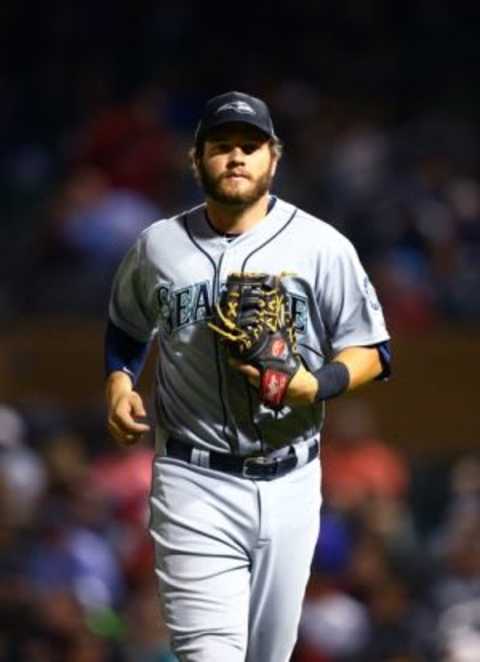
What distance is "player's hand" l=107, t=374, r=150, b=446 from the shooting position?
5035mm

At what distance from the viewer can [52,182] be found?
11.8 meters

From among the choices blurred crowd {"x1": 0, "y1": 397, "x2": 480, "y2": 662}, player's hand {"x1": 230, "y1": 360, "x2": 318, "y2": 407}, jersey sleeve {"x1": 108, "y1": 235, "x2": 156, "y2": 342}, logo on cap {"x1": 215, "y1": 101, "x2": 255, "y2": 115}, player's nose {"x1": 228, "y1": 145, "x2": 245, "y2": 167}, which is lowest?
blurred crowd {"x1": 0, "y1": 397, "x2": 480, "y2": 662}

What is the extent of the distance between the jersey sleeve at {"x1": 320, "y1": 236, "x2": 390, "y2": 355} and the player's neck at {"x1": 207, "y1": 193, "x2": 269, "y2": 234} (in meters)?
0.20

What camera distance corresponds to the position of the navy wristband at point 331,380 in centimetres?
493

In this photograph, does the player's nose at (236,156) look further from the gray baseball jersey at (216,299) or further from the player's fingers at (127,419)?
the player's fingers at (127,419)

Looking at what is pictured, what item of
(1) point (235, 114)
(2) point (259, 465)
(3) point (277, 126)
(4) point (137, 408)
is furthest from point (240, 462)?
(3) point (277, 126)

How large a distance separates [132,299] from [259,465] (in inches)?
20.4

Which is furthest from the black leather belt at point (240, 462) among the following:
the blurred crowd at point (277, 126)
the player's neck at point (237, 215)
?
the blurred crowd at point (277, 126)

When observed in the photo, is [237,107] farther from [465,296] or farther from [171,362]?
[465,296]

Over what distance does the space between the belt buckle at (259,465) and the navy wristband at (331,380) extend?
260mm

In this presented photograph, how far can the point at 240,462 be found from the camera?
515cm

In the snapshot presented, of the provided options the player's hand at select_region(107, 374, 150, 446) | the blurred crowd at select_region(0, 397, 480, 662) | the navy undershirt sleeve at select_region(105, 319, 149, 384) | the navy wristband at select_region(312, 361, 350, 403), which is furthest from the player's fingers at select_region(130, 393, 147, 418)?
the blurred crowd at select_region(0, 397, 480, 662)

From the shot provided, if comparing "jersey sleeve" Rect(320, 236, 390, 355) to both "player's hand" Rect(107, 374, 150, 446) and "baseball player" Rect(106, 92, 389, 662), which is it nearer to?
"baseball player" Rect(106, 92, 389, 662)

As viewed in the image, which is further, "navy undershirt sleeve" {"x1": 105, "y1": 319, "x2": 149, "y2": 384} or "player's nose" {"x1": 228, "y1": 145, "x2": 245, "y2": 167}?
"navy undershirt sleeve" {"x1": 105, "y1": 319, "x2": 149, "y2": 384}
